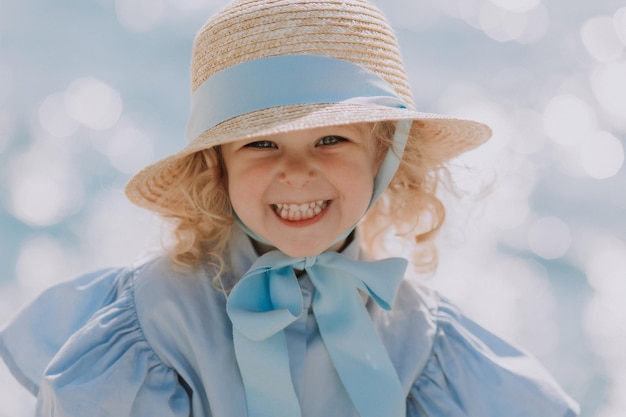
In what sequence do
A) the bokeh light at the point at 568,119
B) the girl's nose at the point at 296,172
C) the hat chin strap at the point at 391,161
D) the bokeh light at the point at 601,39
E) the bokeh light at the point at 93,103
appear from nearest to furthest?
the girl's nose at the point at 296,172, the hat chin strap at the point at 391,161, the bokeh light at the point at 568,119, the bokeh light at the point at 93,103, the bokeh light at the point at 601,39

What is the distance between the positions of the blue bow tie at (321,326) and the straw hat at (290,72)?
0.30m

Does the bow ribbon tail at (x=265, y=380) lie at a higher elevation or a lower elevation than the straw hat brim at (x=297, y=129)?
lower

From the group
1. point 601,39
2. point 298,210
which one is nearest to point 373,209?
point 298,210

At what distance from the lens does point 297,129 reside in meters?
1.42

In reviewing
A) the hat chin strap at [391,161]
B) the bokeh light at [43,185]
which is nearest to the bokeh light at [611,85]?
the bokeh light at [43,185]

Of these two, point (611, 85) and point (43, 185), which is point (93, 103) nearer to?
point (43, 185)

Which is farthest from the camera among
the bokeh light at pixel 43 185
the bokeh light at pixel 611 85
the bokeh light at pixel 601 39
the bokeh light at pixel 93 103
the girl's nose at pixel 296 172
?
the bokeh light at pixel 601 39

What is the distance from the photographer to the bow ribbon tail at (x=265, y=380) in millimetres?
1609

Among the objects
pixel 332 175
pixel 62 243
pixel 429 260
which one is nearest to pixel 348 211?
pixel 332 175

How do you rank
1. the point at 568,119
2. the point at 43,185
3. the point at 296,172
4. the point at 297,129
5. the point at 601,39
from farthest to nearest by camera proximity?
the point at 601,39
the point at 568,119
the point at 43,185
the point at 296,172
the point at 297,129

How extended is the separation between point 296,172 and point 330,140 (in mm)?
106

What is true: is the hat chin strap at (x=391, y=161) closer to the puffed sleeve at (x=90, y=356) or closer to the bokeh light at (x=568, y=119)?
the puffed sleeve at (x=90, y=356)

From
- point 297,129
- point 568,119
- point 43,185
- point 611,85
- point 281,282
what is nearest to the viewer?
point 297,129

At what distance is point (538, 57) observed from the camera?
5.51 m
